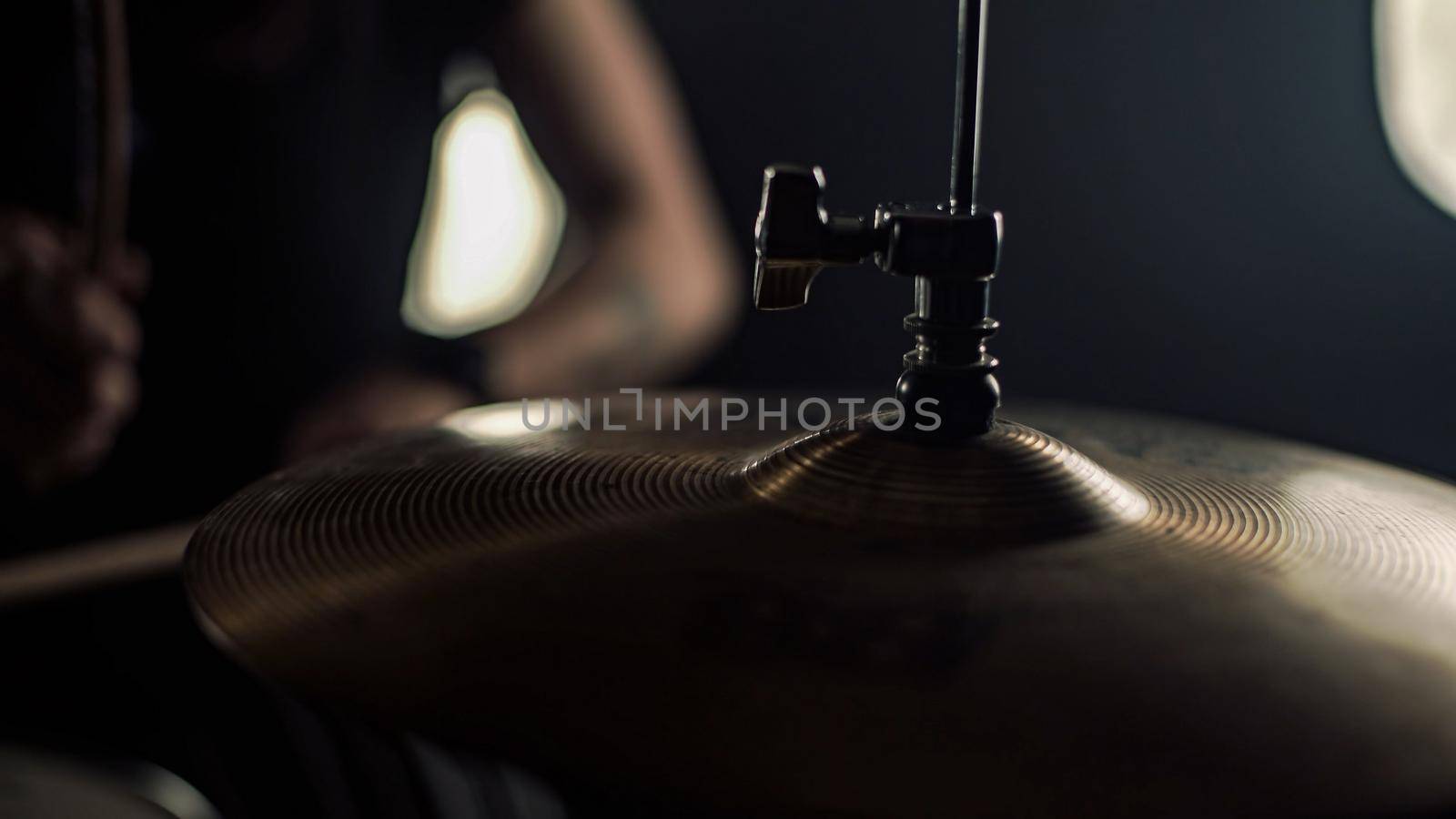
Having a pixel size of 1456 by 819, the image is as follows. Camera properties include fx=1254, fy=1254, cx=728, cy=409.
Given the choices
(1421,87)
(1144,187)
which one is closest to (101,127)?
(1144,187)

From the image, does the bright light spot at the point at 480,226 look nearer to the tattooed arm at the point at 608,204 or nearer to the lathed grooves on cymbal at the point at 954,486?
the tattooed arm at the point at 608,204

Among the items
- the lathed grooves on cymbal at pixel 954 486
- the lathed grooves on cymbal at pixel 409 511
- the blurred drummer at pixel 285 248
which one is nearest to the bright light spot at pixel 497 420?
the lathed grooves on cymbal at pixel 409 511

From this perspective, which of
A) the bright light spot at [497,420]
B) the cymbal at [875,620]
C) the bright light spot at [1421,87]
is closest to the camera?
the cymbal at [875,620]

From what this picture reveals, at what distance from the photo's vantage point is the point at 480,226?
4.00 ft

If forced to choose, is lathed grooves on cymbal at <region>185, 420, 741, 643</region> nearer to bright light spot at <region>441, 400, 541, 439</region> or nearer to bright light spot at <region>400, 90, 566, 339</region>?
bright light spot at <region>441, 400, 541, 439</region>

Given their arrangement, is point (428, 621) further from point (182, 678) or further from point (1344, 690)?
point (182, 678)

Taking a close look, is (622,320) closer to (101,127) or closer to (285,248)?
(285,248)

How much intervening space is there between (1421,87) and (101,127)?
3.98 feet

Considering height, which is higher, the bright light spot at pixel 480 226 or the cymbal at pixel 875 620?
the bright light spot at pixel 480 226

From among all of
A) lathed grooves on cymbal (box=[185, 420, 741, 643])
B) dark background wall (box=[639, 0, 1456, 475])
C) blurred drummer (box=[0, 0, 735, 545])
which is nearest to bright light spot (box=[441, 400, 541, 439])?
lathed grooves on cymbal (box=[185, 420, 741, 643])

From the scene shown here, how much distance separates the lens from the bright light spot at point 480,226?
118 centimetres

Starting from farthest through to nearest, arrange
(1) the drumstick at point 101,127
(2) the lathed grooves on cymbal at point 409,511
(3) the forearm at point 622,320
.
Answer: (3) the forearm at point 622,320 → (1) the drumstick at point 101,127 → (2) the lathed grooves on cymbal at point 409,511

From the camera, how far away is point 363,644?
0.37 m

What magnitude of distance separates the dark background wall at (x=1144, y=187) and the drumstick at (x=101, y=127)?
578 millimetres
